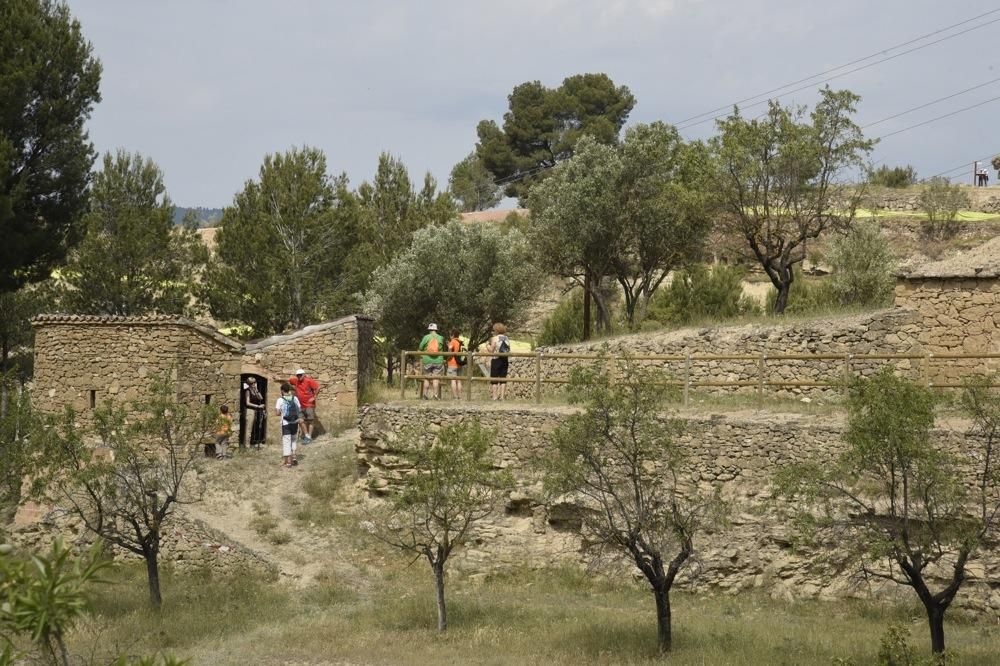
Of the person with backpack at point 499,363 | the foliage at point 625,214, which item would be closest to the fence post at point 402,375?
the person with backpack at point 499,363

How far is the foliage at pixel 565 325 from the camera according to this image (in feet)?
129

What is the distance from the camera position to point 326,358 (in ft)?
90.5

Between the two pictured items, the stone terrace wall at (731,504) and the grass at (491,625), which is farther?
the stone terrace wall at (731,504)

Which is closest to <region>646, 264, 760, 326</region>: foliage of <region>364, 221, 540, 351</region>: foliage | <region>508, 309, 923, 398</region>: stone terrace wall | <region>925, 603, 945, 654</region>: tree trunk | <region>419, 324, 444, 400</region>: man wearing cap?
<region>364, 221, 540, 351</region>: foliage

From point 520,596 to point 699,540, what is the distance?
11.0 feet

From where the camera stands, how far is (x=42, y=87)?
29641 mm

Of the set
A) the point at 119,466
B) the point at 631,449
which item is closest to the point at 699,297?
the point at 631,449

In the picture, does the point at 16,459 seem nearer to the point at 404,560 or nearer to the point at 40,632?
the point at 404,560

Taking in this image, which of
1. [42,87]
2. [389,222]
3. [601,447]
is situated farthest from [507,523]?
[389,222]

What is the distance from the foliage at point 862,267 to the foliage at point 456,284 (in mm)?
10849

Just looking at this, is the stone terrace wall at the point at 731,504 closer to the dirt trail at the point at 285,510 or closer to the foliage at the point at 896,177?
the dirt trail at the point at 285,510

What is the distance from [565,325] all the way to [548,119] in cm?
3742

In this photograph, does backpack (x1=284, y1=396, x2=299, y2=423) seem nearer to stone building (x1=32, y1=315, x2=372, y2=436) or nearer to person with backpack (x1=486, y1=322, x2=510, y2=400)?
stone building (x1=32, y1=315, x2=372, y2=436)

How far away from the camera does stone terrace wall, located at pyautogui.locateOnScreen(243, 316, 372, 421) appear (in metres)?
27.4
